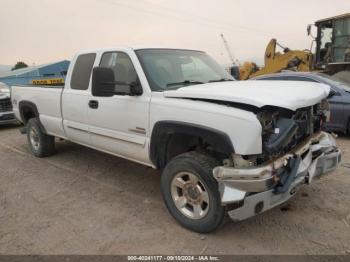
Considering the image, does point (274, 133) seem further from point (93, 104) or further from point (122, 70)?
point (93, 104)

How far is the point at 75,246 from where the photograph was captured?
11.4 ft

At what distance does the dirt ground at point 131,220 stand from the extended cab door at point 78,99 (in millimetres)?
747

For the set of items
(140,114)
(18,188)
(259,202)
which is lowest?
(18,188)

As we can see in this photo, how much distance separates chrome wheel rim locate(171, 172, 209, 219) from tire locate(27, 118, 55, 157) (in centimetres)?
363

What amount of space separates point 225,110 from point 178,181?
964 millimetres

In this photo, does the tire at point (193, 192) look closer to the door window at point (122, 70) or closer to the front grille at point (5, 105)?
the door window at point (122, 70)

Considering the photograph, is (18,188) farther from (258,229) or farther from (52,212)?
(258,229)

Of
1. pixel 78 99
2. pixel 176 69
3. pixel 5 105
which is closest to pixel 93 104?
pixel 78 99

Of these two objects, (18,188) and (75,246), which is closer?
(75,246)

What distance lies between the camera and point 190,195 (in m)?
3.65

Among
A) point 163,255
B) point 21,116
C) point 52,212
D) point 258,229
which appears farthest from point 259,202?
point 21,116

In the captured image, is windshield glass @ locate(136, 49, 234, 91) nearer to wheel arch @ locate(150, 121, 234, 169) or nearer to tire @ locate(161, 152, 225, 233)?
wheel arch @ locate(150, 121, 234, 169)

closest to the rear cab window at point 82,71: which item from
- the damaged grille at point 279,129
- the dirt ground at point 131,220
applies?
the dirt ground at point 131,220

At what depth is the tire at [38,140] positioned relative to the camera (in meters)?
6.49
